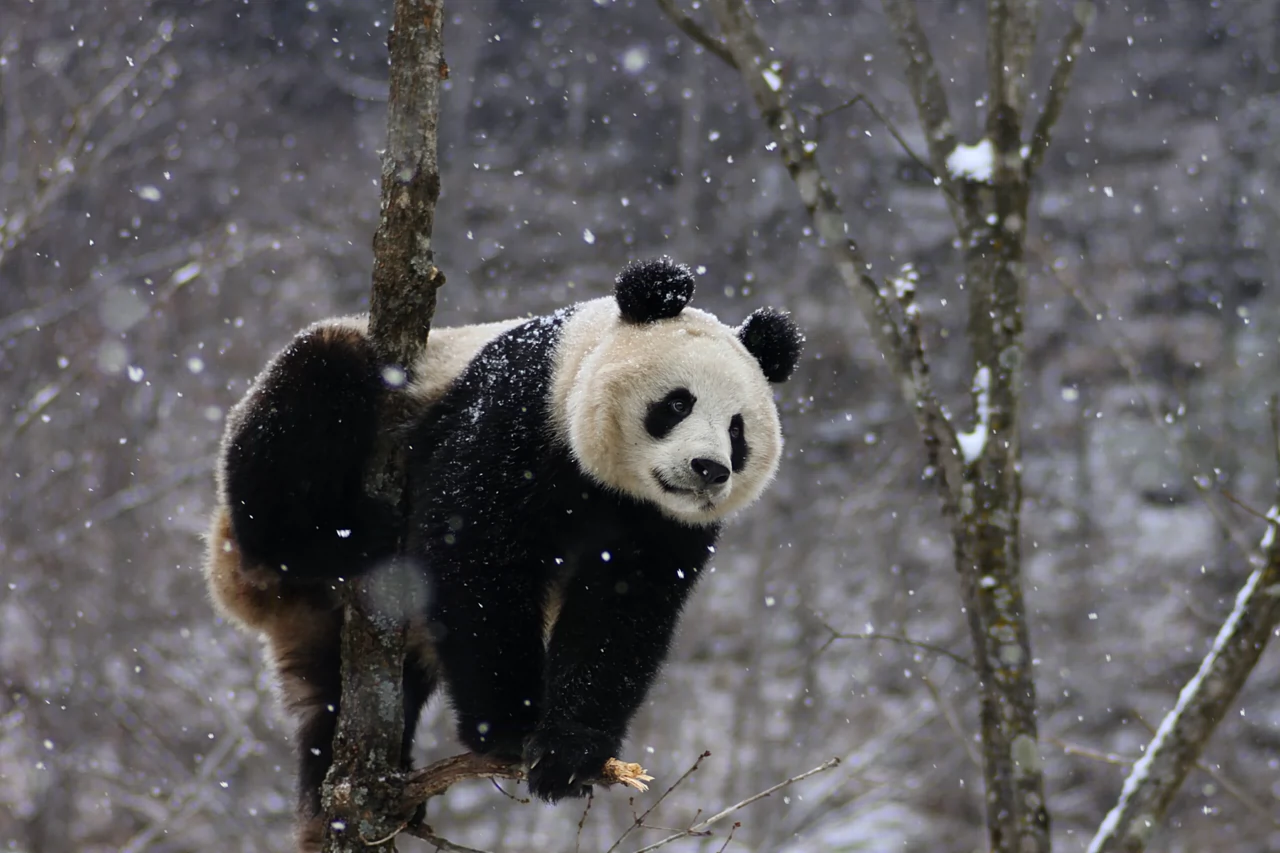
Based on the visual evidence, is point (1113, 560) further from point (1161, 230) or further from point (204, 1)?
point (204, 1)

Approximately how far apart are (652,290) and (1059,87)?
182 centimetres

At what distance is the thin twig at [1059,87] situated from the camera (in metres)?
4.12

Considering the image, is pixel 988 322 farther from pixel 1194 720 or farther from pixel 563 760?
pixel 563 760

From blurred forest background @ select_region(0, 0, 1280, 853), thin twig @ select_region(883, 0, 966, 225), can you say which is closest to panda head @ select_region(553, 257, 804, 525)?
thin twig @ select_region(883, 0, 966, 225)

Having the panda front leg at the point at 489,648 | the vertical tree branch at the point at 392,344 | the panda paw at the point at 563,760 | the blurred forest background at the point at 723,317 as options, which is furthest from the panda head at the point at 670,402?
the blurred forest background at the point at 723,317

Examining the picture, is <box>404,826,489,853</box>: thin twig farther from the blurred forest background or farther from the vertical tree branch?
the blurred forest background

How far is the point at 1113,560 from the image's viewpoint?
13.1 metres

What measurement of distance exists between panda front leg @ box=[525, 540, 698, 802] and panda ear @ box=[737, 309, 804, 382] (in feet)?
2.28

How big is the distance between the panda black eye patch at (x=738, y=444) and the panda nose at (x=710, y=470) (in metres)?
0.25

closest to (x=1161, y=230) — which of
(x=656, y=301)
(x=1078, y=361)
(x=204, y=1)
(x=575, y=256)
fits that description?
(x=1078, y=361)

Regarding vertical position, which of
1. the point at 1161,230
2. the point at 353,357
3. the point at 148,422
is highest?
the point at 1161,230

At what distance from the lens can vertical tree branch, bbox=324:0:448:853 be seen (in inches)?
121

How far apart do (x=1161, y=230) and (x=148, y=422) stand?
1178 cm

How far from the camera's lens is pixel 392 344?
327 centimetres
